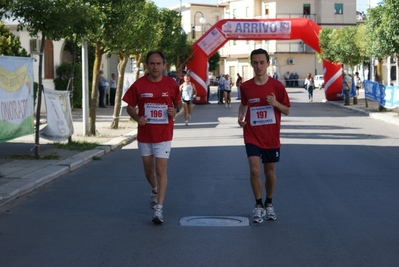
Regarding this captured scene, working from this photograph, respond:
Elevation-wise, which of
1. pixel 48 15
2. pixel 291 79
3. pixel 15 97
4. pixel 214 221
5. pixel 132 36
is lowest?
pixel 214 221

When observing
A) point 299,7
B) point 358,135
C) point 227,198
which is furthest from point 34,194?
point 299,7

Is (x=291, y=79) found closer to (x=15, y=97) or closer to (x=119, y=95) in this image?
(x=119, y=95)

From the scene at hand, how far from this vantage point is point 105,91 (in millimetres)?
38656

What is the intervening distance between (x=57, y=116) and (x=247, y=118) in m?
8.98

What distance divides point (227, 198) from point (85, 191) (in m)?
2.30

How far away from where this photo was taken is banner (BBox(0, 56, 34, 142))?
46.5ft

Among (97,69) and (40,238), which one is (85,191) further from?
(97,69)

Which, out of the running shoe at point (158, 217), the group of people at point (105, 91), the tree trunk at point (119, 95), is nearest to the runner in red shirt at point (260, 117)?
the running shoe at point (158, 217)

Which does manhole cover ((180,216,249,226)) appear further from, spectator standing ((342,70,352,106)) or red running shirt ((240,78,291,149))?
spectator standing ((342,70,352,106))

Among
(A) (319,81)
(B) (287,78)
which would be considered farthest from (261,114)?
(B) (287,78)

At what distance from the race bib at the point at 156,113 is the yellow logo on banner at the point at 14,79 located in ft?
18.9

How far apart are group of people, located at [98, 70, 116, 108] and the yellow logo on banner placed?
824 inches

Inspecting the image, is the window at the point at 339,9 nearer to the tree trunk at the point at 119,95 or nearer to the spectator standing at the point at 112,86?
the spectator standing at the point at 112,86

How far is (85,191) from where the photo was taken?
11680mm
